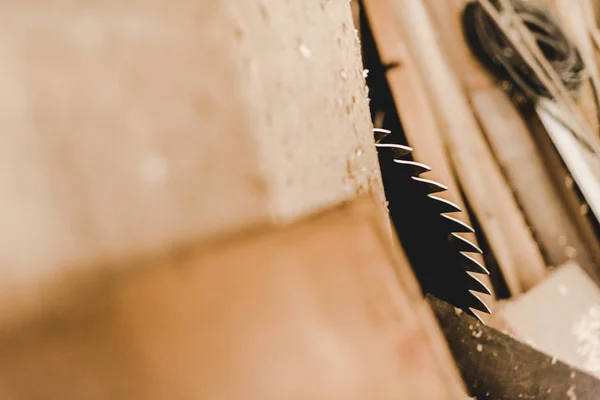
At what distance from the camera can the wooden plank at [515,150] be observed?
6.06 ft

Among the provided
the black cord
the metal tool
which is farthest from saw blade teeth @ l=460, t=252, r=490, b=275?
the black cord

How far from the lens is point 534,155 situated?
1.94 meters

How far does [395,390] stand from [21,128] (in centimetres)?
30

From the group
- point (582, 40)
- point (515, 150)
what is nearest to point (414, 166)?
point (515, 150)

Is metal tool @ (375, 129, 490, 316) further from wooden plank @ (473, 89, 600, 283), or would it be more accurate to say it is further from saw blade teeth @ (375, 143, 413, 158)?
wooden plank @ (473, 89, 600, 283)

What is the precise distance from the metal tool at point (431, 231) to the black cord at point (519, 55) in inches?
53.8

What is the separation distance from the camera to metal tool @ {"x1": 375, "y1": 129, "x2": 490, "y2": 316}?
30.3 inches

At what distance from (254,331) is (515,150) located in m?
1.83

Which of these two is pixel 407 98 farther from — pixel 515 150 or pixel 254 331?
pixel 254 331

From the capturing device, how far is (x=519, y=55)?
1919 mm

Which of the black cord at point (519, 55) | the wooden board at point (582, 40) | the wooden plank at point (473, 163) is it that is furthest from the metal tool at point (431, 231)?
the wooden board at point (582, 40)

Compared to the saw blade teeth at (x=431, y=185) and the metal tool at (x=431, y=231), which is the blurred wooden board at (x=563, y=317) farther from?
the saw blade teeth at (x=431, y=185)

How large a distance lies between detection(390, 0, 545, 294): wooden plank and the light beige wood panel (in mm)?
1336

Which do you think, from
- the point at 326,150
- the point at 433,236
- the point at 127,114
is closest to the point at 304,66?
the point at 326,150
